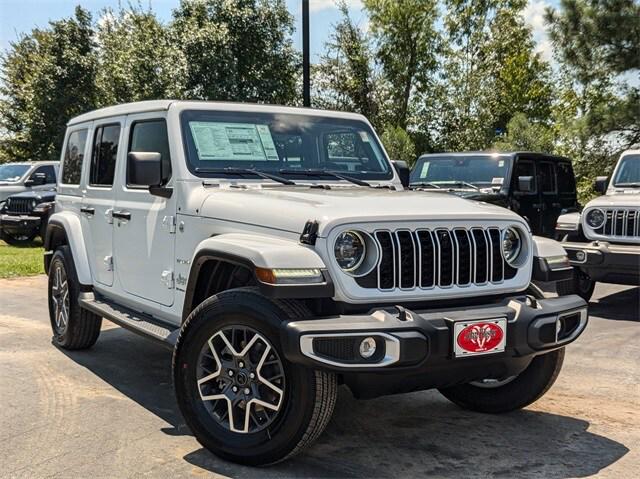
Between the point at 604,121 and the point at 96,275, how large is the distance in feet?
39.3

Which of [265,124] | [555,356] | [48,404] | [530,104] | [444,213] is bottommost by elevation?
[48,404]

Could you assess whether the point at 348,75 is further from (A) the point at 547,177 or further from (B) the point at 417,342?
(B) the point at 417,342

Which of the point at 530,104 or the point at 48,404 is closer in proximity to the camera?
the point at 48,404

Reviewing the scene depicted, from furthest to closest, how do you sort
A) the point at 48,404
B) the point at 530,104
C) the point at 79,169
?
the point at 530,104 < the point at 79,169 < the point at 48,404

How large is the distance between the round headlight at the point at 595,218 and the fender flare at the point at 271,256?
5348mm

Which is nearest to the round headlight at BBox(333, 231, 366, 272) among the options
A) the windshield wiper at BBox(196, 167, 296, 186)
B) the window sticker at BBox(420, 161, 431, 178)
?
the windshield wiper at BBox(196, 167, 296, 186)

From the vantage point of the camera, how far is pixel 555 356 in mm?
4234

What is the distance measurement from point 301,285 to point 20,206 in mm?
13499

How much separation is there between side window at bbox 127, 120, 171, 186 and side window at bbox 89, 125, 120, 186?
0.33 m

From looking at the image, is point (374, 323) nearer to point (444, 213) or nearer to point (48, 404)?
point (444, 213)

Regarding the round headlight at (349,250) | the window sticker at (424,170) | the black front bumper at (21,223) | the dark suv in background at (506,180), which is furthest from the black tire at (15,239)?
the round headlight at (349,250)

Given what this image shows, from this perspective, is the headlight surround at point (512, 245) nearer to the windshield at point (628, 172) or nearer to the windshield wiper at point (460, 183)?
the windshield at point (628, 172)

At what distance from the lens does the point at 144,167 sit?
4344 mm

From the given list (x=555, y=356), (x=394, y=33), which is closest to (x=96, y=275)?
(x=555, y=356)
